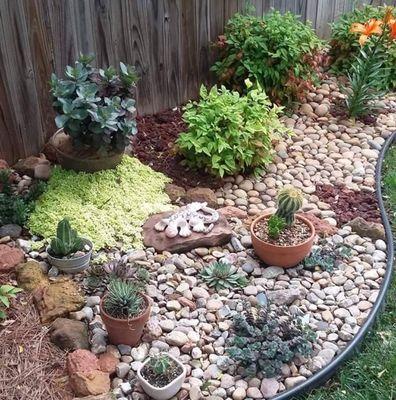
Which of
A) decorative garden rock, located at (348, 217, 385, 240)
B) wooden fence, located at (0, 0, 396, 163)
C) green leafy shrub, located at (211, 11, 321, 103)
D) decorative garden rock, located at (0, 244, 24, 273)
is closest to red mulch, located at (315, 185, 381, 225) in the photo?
decorative garden rock, located at (348, 217, 385, 240)

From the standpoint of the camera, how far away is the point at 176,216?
11.4ft

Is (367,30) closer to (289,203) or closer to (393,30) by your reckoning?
(393,30)

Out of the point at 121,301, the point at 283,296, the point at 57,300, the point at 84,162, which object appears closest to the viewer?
the point at 121,301

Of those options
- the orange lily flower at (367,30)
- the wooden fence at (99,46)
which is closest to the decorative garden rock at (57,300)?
the wooden fence at (99,46)

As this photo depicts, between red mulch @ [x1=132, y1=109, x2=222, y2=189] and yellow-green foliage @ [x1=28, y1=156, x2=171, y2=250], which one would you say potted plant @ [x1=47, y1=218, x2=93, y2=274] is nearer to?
yellow-green foliage @ [x1=28, y1=156, x2=171, y2=250]

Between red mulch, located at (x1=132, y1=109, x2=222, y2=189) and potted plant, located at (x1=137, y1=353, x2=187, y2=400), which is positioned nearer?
potted plant, located at (x1=137, y1=353, x2=187, y2=400)

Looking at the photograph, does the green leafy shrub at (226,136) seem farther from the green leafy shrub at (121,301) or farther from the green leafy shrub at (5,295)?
the green leafy shrub at (5,295)

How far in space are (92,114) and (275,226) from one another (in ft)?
3.97

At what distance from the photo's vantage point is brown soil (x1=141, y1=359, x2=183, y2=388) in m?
2.50

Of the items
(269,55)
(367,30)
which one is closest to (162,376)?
(269,55)

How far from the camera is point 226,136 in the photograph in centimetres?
388

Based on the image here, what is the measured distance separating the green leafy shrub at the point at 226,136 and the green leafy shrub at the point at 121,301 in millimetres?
1371

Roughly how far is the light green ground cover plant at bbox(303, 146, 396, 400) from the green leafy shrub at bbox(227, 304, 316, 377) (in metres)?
0.19

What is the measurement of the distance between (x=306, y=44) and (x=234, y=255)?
6.99 feet
